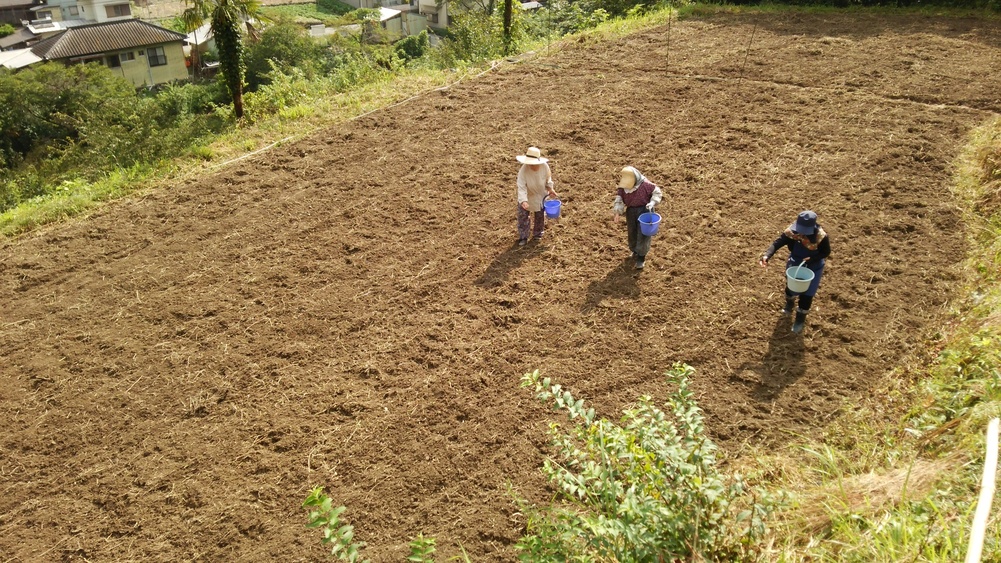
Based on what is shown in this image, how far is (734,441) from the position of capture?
4715mm

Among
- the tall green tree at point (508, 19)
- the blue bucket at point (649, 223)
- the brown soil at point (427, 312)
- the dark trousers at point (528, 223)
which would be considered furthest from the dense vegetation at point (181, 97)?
the blue bucket at point (649, 223)

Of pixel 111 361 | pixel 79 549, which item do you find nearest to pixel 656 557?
pixel 79 549

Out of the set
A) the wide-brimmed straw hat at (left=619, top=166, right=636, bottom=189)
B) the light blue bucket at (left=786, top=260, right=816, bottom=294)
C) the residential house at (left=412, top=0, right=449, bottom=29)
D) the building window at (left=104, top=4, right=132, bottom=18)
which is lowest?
the light blue bucket at (left=786, top=260, right=816, bottom=294)

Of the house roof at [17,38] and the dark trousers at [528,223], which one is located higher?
the house roof at [17,38]

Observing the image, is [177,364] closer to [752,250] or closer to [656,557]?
[656,557]

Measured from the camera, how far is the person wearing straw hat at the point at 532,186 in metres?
6.68

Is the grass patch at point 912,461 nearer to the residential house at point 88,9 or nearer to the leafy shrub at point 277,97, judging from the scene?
the leafy shrub at point 277,97

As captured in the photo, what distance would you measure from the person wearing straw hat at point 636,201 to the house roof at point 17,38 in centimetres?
4534

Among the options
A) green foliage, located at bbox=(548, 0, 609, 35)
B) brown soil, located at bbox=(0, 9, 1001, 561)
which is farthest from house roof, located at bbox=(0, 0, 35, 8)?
brown soil, located at bbox=(0, 9, 1001, 561)

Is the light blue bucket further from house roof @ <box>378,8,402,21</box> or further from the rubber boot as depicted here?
house roof @ <box>378,8,402,21</box>

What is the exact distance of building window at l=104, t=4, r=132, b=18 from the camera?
44781 millimetres

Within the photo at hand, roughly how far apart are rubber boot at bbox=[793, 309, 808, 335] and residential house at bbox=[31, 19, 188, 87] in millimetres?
37377

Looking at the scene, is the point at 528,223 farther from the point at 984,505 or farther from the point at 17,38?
the point at 17,38

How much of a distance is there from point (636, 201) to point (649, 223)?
0.26 m
